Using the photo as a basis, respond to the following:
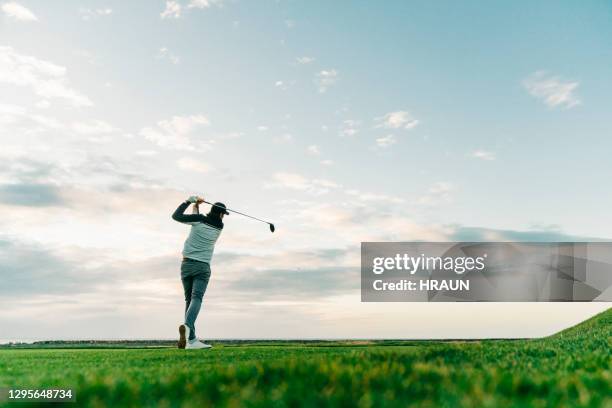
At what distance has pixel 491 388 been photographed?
156 inches

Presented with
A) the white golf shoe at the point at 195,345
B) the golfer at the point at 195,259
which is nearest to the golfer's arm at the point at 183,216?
the golfer at the point at 195,259

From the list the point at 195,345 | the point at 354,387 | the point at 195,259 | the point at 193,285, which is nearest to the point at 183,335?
the point at 195,345

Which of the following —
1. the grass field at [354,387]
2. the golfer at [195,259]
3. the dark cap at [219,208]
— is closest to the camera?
the grass field at [354,387]

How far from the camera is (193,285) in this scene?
45.7 ft

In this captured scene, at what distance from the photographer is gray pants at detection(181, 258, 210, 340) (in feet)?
45.3

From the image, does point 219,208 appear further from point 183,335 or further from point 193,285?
point 183,335

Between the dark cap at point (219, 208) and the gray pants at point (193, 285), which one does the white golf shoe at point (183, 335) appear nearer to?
the gray pants at point (193, 285)

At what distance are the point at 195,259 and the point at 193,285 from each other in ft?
2.10

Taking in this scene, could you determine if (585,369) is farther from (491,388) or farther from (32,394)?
(32,394)

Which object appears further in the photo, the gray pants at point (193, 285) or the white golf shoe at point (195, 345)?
the gray pants at point (193, 285)

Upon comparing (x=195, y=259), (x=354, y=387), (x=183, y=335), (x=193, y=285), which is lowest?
(x=183, y=335)

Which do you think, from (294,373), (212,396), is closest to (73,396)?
(212,396)

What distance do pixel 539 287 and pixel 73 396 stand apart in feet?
74.7

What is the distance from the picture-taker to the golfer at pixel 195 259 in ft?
45.3
